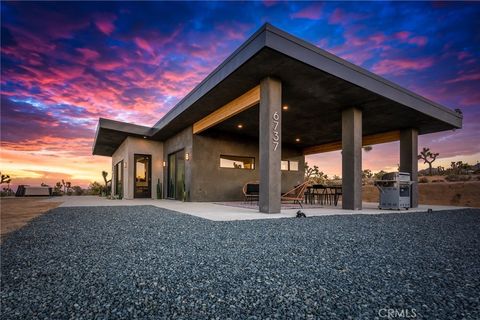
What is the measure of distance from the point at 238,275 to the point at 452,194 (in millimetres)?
12872

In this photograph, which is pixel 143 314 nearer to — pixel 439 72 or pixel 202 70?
pixel 202 70

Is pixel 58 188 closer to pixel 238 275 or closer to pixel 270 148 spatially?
pixel 270 148

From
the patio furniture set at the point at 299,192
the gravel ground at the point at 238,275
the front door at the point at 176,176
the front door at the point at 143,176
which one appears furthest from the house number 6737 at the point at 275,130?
the front door at the point at 143,176

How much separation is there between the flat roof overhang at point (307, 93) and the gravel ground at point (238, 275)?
→ 11.5ft

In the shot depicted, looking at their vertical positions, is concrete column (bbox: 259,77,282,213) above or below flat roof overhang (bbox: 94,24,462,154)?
below

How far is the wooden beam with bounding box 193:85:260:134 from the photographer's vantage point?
656 cm

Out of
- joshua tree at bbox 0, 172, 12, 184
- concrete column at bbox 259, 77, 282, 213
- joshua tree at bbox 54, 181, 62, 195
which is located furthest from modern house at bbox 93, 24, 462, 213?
joshua tree at bbox 0, 172, 12, 184

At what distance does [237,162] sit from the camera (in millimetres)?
11742

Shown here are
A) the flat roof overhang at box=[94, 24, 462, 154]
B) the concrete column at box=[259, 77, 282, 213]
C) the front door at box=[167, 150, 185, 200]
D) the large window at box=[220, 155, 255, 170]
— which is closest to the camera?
the flat roof overhang at box=[94, 24, 462, 154]

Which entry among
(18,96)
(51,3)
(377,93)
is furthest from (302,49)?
(18,96)

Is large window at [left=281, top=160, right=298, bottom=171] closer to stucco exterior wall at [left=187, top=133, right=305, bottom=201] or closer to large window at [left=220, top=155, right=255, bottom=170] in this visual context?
stucco exterior wall at [left=187, top=133, right=305, bottom=201]

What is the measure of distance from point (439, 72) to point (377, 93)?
5255 mm

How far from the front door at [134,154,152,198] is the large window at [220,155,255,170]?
4554 millimetres

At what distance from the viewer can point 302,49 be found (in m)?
5.05
